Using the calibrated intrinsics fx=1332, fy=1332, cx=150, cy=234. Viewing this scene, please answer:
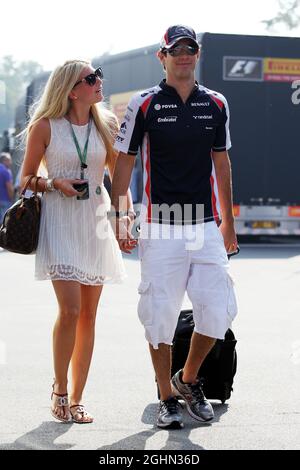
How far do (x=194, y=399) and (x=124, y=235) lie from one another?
38.6 inches

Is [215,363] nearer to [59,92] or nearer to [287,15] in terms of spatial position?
[59,92]

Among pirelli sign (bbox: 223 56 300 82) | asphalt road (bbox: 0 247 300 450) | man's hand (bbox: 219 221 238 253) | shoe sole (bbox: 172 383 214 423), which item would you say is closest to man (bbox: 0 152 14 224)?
pirelli sign (bbox: 223 56 300 82)

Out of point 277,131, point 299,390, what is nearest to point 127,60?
point 277,131

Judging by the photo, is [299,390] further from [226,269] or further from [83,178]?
[83,178]

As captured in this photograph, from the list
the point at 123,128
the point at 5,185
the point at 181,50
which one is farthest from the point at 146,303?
the point at 5,185

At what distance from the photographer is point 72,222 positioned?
6984mm

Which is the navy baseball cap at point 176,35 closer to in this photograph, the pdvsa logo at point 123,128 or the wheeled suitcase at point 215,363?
the pdvsa logo at point 123,128

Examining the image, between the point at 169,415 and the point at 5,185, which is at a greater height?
the point at 5,185

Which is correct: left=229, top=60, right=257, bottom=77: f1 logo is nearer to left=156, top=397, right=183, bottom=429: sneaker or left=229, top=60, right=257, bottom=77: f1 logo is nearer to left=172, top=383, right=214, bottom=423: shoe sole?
left=172, top=383, right=214, bottom=423: shoe sole

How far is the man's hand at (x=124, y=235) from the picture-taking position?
22.2 feet

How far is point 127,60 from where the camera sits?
82.6 ft

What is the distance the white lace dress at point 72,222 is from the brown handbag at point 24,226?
9cm

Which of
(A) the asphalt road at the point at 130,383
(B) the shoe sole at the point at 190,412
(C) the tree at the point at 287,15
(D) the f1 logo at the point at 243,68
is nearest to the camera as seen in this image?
(A) the asphalt road at the point at 130,383

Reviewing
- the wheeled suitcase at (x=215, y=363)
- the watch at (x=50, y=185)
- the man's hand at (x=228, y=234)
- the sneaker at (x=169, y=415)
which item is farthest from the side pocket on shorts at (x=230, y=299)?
the watch at (x=50, y=185)
